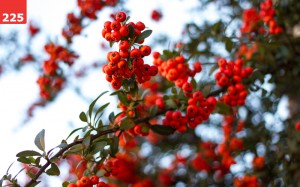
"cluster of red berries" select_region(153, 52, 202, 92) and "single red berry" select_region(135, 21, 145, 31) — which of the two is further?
"cluster of red berries" select_region(153, 52, 202, 92)

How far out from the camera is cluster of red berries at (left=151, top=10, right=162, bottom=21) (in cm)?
621

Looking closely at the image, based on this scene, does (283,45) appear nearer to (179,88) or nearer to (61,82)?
(179,88)

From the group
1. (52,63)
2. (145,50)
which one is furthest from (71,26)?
(145,50)

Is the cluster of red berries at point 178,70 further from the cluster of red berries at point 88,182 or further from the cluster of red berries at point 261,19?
the cluster of red berries at point 261,19

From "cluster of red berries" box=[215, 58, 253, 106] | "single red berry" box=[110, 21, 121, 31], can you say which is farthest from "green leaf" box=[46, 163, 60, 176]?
"cluster of red berries" box=[215, 58, 253, 106]

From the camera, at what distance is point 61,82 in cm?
550

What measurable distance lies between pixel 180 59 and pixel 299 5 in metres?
2.08

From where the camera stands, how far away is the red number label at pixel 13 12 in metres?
4.43

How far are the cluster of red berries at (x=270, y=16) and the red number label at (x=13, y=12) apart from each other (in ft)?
8.13

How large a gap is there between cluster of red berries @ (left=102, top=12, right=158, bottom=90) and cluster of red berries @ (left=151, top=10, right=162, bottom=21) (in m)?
4.01

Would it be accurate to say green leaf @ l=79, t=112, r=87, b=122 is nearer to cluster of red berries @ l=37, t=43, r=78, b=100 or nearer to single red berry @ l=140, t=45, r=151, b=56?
single red berry @ l=140, t=45, r=151, b=56

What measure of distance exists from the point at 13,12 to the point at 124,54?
9.03 ft

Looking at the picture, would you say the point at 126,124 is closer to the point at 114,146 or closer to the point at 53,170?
the point at 114,146

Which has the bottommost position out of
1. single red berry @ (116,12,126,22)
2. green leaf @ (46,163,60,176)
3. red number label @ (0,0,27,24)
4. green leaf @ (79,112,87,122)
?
green leaf @ (46,163,60,176)
